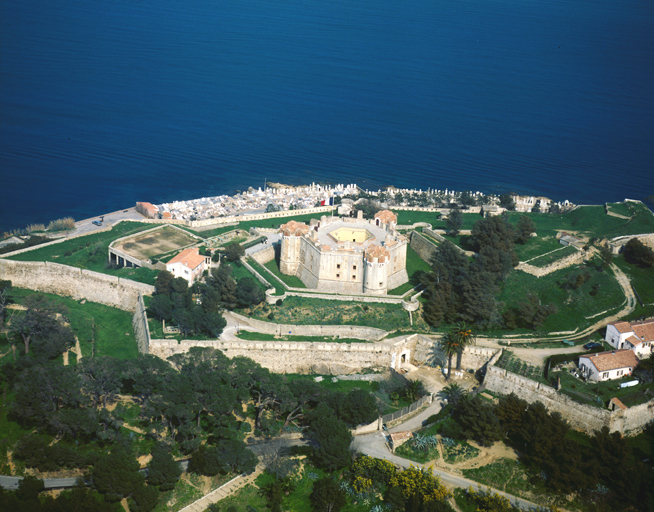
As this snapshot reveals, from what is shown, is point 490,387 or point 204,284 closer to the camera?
point 490,387

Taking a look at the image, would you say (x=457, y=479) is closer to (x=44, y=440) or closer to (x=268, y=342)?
(x=268, y=342)

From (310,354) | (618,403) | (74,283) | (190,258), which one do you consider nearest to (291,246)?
(190,258)

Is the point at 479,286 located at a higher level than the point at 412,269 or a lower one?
lower

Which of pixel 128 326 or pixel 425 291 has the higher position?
pixel 425 291

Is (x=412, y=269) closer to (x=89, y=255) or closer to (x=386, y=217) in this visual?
(x=386, y=217)

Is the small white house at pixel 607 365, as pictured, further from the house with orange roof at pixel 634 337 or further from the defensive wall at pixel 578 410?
the defensive wall at pixel 578 410

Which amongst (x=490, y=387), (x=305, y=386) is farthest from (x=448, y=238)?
(x=305, y=386)

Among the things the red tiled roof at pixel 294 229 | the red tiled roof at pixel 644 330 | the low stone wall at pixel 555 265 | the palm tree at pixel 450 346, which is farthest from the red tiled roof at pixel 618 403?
the red tiled roof at pixel 294 229
